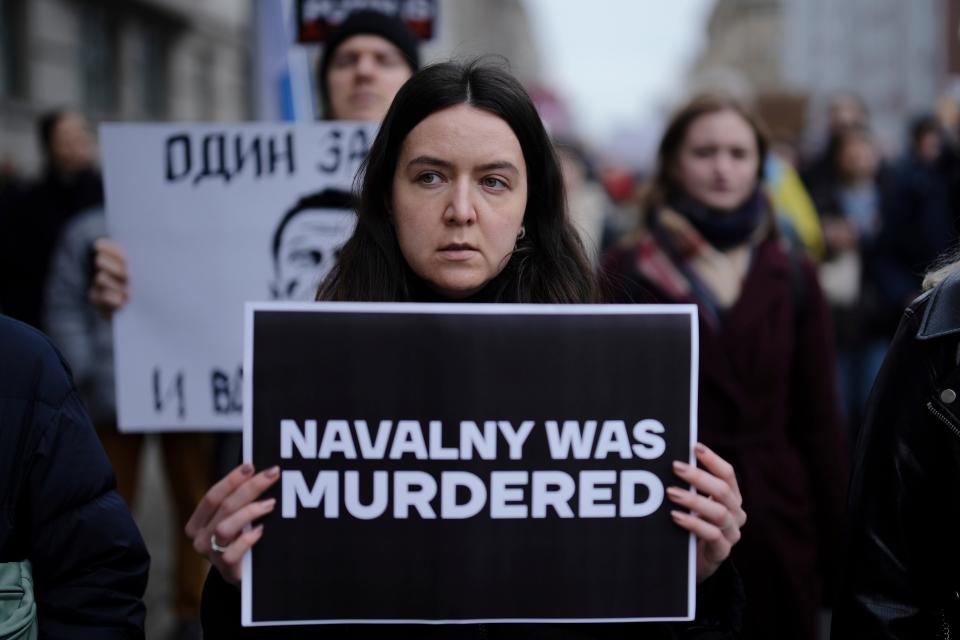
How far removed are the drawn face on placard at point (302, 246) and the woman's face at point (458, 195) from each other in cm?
143

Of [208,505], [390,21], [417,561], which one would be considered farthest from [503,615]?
[390,21]

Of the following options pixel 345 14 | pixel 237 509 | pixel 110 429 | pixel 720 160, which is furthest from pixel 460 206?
pixel 110 429

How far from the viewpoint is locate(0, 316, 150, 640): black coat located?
1.97 meters

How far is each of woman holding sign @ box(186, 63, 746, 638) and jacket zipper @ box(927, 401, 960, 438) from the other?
0.33m

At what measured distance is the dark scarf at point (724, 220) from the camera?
386 centimetres

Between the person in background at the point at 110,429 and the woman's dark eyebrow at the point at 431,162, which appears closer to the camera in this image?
the woman's dark eyebrow at the point at 431,162

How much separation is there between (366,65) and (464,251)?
1827 millimetres

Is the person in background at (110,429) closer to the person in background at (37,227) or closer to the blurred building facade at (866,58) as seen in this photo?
the person in background at (37,227)

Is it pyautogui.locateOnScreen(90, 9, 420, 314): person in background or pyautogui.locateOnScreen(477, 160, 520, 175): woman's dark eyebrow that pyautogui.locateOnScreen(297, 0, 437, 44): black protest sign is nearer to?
pyautogui.locateOnScreen(90, 9, 420, 314): person in background

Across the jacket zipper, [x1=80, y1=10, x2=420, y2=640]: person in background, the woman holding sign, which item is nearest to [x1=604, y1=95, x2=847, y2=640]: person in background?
the woman holding sign

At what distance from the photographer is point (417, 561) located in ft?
6.72

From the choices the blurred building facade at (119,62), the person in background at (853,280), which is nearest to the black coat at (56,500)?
the person in background at (853,280)

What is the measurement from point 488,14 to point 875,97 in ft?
154

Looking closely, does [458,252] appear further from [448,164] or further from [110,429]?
[110,429]
